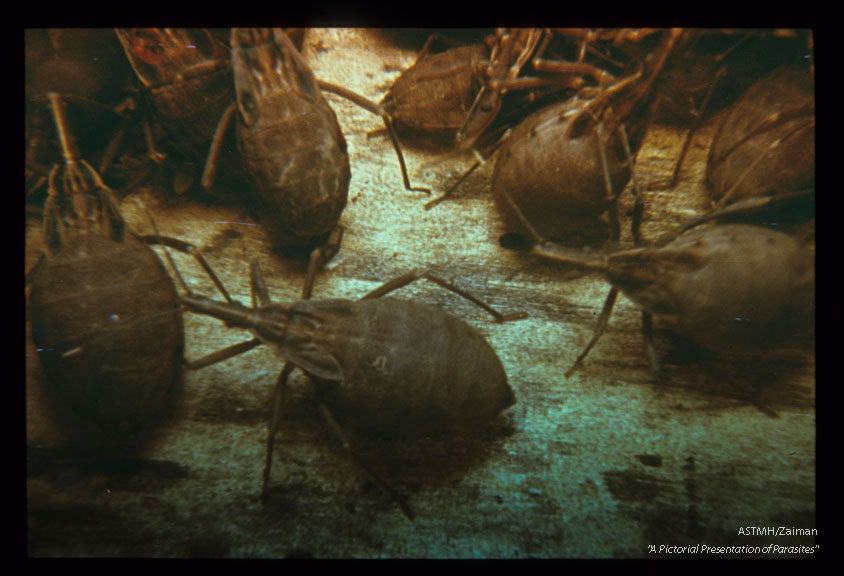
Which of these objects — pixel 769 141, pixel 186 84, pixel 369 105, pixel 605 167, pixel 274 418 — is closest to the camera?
pixel 274 418

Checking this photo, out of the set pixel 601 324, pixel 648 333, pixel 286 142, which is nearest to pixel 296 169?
pixel 286 142

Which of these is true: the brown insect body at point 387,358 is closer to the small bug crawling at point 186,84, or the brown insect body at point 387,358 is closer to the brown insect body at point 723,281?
the brown insect body at point 723,281

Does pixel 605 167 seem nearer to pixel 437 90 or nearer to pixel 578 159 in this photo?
pixel 578 159

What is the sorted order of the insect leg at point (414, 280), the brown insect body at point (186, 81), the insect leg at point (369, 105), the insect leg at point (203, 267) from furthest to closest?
the insect leg at point (369, 105)
the brown insect body at point (186, 81)
the insect leg at point (414, 280)
the insect leg at point (203, 267)

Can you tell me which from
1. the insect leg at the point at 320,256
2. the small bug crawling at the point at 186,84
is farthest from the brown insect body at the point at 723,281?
the small bug crawling at the point at 186,84

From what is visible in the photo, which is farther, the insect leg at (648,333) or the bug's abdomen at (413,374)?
the insect leg at (648,333)

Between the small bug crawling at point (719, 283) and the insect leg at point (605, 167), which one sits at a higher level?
the insect leg at point (605, 167)

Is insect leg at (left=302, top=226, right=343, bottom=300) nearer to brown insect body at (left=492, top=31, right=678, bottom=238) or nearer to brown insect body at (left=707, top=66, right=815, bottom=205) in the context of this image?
brown insect body at (left=492, top=31, right=678, bottom=238)
